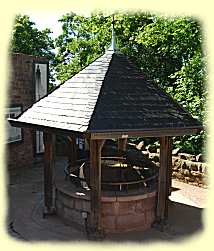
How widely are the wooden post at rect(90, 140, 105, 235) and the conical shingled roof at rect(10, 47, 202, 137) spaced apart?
0.60m

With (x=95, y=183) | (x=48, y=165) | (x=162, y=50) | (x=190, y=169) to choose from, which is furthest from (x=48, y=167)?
(x=162, y=50)

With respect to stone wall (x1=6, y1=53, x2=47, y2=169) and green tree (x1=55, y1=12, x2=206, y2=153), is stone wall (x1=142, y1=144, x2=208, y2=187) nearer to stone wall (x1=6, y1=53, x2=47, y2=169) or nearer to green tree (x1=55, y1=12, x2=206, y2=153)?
green tree (x1=55, y1=12, x2=206, y2=153)

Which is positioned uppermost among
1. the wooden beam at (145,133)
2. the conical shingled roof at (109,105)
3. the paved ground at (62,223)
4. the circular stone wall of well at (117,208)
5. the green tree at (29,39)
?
the green tree at (29,39)

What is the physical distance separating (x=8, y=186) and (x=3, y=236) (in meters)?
3.58

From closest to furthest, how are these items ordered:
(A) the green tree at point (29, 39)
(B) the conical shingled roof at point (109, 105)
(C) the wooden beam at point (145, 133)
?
(C) the wooden beam at point (145, 133) < (B) the conical shingled roof at point (109, 105) < (A) the green tree at point (29, 39)

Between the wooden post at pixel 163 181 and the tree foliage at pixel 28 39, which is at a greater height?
the tree foliage at pixel 28 39

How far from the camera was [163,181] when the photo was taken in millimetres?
7199

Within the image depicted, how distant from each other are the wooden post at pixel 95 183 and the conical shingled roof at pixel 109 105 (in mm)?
604

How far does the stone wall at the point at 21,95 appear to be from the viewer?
38.9 feet

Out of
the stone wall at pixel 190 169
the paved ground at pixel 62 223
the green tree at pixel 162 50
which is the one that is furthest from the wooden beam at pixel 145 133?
the green tree at pixel 162 50

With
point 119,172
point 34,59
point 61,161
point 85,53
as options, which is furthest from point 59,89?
point 85,53

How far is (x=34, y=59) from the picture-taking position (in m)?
12.7

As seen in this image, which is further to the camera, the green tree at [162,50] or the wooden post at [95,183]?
the green tree at [162,50]

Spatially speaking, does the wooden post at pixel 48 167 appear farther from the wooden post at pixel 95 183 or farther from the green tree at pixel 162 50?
the green tree at pixel 162 50
